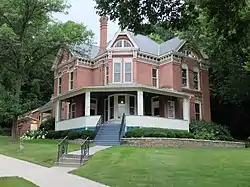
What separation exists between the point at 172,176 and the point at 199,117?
22.5 meters

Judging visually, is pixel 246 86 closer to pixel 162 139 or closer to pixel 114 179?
pixel 162 139

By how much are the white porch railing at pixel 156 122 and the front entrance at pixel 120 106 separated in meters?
2.80

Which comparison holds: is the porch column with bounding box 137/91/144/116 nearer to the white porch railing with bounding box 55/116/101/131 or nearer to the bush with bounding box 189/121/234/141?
the white porch railing with bounding box 55/116/101/131

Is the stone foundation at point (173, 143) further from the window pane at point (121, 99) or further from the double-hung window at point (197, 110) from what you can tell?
the double-hung window at point (197, 110)

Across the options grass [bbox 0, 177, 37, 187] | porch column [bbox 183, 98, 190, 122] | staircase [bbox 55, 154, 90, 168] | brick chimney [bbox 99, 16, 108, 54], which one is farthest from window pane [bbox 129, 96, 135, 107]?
grass [bbox 0, 177, 37, 187]

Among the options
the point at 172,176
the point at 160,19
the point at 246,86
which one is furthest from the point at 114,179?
the point at 246,86

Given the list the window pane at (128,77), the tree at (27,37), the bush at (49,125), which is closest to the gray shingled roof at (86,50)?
the tree at (27,37)

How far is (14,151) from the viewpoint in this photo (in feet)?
72.4

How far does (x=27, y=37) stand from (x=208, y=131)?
18.6 metres

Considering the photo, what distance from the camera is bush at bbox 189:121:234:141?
28064 millimetres

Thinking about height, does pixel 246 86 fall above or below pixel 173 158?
above

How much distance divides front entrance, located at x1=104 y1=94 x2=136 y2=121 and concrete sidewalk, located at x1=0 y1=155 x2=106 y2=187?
44.4 ft

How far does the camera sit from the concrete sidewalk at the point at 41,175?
424 inches

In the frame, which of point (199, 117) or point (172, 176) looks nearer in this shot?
point (172, 176)
